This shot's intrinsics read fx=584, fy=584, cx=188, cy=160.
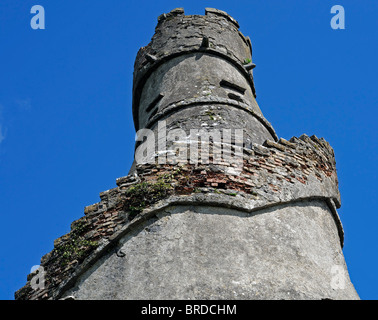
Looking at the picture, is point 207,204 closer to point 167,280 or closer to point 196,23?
point 167,280

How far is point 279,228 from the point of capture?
7664mm

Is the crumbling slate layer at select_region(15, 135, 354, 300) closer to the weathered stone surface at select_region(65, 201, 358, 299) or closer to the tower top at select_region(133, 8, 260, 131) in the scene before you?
the weathered stone surface at select_region(65, 201, 358, 299)

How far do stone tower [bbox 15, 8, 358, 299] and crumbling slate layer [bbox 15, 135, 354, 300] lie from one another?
16mm

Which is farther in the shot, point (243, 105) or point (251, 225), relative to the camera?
point (243, 105)

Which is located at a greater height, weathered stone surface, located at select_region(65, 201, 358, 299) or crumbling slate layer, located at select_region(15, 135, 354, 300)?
crumbling slate layer, located at select_region(15, 135, 354, 300)

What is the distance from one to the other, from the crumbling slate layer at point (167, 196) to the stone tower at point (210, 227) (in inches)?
0.6

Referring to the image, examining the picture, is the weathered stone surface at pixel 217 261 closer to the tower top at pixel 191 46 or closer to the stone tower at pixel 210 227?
the stone tower at pixel 210 227

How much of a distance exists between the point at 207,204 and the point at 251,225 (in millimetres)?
635

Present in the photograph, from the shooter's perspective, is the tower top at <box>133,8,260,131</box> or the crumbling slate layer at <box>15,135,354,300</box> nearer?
the crumbling slate layer at <box>15,135,354,300</box>

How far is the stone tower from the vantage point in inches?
271

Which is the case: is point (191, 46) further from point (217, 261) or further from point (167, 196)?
point (217, 261)

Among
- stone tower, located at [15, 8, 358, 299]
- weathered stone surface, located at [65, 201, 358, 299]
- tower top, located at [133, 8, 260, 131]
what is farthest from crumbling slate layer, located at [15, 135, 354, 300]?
tower top, located at [133, 8, 260, 131]

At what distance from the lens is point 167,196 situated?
7793 mm

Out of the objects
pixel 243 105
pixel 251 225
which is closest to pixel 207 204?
pixel 251 225
